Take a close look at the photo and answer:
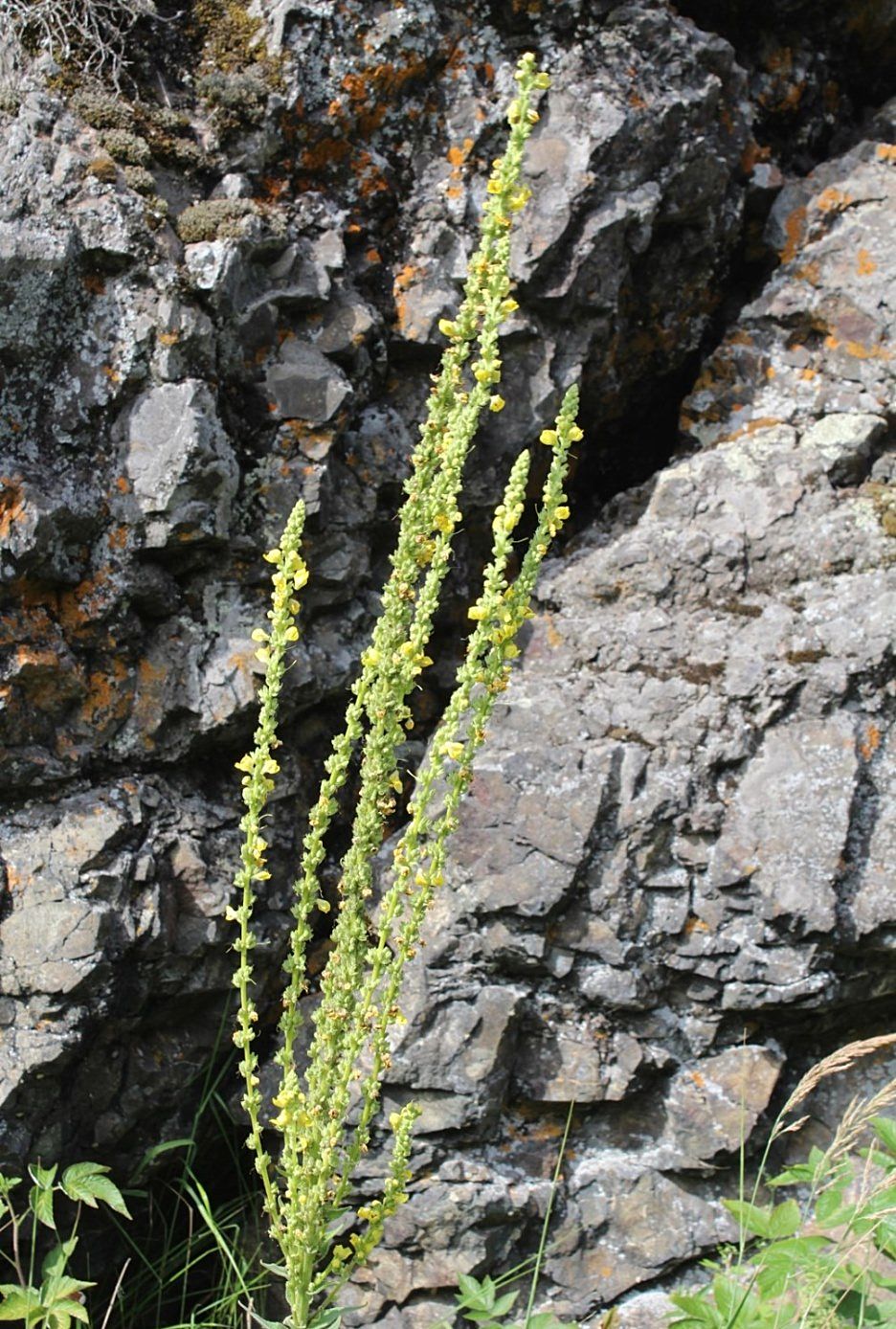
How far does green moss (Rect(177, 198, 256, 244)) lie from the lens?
12.7ft

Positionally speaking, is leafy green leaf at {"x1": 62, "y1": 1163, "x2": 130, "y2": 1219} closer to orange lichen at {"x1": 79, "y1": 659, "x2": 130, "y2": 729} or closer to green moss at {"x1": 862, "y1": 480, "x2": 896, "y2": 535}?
orange lichen at {"x1": 79, "y1": 659, "x2": 130, "y2": 729}

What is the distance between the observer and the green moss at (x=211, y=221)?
3867 millimetres

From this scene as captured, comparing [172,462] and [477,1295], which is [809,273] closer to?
[172,462]

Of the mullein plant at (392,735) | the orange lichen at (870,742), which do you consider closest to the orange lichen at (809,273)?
the orange lichen at (870,742)

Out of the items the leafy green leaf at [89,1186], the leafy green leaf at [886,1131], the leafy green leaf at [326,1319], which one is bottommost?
the leafy green leaf at [326,1319]

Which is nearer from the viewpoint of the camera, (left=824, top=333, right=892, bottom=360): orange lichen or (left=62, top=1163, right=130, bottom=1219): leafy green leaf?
(left=62, top=1163, right=130, bottom=1219): leafy green leaf

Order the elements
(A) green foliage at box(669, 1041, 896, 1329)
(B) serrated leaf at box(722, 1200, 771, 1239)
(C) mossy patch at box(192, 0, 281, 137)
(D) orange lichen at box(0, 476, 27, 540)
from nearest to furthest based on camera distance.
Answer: (A) green foliage at box(669, 1041, 896, 1329) → (B) serrated leaf at box(722, 1200, 771, 1239) → (D) orange lichen at box(0, 476, 27, 540) → (C) mossy patch at box(192, 0, 281, 137)

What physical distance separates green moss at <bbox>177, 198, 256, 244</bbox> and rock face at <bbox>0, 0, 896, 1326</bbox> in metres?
0.01

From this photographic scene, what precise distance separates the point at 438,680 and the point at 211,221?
1782 millimetres

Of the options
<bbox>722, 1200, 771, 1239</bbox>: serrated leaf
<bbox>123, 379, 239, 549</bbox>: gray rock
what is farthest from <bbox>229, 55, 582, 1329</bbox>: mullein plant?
<bbox>123, 379, 239, 549</bbox>: gray rock

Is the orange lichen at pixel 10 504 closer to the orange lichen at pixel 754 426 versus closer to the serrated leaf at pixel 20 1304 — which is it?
the serrated leaf at pixel 20 1304

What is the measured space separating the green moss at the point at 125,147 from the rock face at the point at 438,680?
10 mm

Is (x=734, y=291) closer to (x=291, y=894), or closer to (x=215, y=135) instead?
(x=215, y=135)

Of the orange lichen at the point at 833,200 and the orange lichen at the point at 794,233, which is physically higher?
the orange lichen at the point at 833,200
